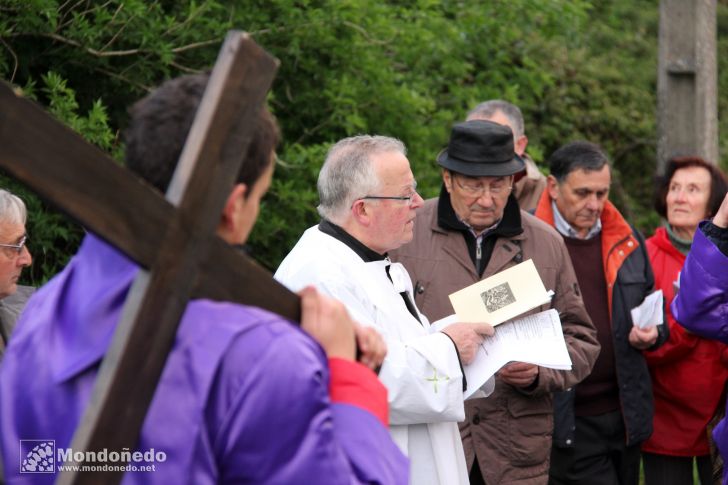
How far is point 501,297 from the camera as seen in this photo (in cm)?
407

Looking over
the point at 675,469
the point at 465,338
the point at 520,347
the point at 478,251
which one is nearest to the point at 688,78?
the point at 675,469

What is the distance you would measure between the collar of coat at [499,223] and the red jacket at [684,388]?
1207 mm

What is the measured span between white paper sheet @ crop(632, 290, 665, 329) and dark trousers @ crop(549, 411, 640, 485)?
0.49 m

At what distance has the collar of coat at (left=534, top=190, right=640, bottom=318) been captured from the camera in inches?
213

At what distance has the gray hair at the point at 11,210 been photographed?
399cm

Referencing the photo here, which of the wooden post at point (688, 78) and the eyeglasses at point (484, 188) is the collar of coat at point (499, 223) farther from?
the wooden post at point (688, 78)

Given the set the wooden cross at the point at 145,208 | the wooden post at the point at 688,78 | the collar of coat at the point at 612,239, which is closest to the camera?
the wooden cross at the point at 145,208

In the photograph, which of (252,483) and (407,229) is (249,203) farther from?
(407,229)

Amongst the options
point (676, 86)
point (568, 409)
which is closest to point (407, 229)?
point (568, 409)

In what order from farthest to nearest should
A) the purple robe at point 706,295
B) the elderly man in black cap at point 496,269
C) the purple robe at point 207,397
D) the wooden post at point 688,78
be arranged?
the wooden post at point 688,78, the elderly man in black cap at point 496,269, the purple robe at point 706,295, the purple robe at point 207,397

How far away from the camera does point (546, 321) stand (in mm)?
4121

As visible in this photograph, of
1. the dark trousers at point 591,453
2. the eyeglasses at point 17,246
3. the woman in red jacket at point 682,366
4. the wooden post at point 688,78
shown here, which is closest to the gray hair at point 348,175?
the eyeglasses at point 17,246

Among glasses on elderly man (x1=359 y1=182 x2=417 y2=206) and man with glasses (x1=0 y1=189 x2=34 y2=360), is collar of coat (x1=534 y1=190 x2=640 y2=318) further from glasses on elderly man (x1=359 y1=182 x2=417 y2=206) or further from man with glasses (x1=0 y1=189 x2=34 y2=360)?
man with glasses (x1=0 y1=189 x2=34 y2=360)

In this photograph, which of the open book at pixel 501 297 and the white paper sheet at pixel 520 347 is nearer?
the white paper sheet at pixel 520 347
